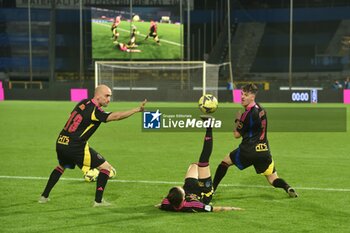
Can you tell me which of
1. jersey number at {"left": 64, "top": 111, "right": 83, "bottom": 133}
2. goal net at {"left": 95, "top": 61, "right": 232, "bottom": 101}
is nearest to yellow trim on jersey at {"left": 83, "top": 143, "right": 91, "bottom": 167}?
jersey number at {"left": 64, "top": 111, "right": 83, "bottom": 133}

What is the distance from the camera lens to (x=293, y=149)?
17.9 meters

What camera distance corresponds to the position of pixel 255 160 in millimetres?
9969

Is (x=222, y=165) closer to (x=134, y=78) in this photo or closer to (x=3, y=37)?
(x=134, y=78)

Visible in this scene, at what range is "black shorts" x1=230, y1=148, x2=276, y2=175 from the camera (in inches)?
391

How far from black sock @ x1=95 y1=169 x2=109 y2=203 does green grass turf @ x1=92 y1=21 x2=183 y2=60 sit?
48795 mm

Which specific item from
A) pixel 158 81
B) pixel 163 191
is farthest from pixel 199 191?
pixel 158 81

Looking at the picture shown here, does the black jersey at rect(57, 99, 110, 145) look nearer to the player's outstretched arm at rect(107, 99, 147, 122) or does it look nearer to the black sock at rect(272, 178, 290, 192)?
the player's outstretched arm at rect(107, 99, 147, 122)

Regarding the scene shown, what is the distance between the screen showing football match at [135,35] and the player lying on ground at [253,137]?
158 feet

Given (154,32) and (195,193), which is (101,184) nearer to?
(195,193)

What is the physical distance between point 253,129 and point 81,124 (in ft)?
9.26

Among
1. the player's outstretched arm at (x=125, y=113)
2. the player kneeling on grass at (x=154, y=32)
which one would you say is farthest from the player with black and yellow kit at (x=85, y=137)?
the player kneeling on grass at (x=154, y=32)

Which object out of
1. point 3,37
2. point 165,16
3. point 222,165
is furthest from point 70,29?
point 222,165

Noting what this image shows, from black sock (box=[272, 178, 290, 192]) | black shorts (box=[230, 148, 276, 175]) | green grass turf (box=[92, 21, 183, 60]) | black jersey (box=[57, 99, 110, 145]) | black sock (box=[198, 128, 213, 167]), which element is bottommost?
black sock (box=[272, 178, 290, 192])

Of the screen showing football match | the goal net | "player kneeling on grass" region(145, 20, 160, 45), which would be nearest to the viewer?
the goal net
